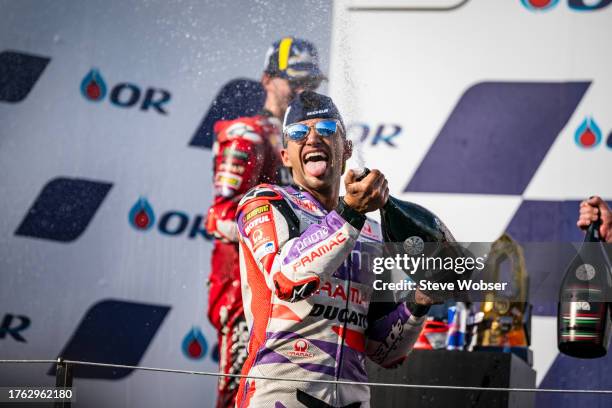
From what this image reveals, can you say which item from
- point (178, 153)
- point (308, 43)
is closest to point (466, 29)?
point (308, 43)

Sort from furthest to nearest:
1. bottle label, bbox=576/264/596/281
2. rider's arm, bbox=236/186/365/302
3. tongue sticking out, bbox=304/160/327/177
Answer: bottle label, bbox=576/264/596/281 → tongue sticking out, bbox=304/160/327/177 → rider's arm, bbox=236/186/365/302

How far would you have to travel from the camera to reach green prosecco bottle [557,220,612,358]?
2.74 meters

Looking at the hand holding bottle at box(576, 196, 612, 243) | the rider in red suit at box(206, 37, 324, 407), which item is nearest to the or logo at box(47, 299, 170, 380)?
the rider in red suit at box(206, 37, 324, 407)

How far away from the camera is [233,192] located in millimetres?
3801

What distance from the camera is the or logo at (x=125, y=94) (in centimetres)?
455

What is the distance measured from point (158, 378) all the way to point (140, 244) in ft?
1.87

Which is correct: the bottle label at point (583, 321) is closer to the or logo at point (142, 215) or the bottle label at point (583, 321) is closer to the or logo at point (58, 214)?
the or logo at point (142, 215)

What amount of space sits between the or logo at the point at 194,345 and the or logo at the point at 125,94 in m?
0.92

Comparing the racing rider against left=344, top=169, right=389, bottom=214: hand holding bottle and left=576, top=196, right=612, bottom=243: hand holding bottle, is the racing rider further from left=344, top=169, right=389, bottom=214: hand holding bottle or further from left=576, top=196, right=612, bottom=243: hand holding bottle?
left=576, top=196, right=612, bottom=243: hand holding bottle

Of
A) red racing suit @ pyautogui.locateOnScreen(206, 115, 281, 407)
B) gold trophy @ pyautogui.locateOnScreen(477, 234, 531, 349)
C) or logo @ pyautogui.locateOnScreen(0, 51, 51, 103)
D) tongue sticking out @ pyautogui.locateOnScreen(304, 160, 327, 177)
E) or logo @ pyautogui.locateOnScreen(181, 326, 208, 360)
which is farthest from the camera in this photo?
or logo @ pyautogui.locateOnScreen(0, 51, 51, 103)

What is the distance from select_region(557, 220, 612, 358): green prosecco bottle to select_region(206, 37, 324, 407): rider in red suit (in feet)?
4.07

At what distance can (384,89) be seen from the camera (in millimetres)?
4137

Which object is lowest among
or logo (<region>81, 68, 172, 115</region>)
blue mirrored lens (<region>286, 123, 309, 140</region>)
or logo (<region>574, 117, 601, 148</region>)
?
blue mirrored lens (<region>286, 123, 309, 140</region>)

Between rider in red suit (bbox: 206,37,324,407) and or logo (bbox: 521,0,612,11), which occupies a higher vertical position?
or logo (bbox: 521,0,612,11)
